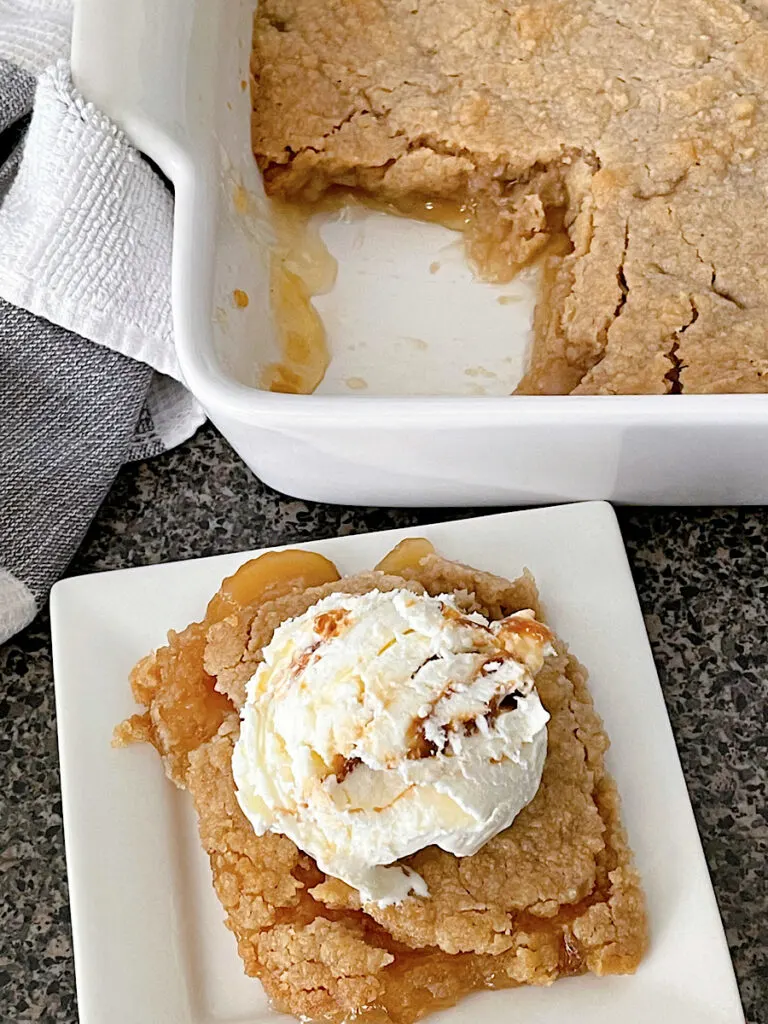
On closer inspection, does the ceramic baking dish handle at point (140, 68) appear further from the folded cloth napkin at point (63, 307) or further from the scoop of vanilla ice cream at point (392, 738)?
the scoop of vanilla ice cream at point (392, 738)

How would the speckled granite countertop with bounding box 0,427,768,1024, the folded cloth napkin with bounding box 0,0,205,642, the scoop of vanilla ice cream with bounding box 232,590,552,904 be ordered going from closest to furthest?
the scoop of vanilla ice cream with bounding box 232,590,552,904, the speckled granite countertop with bounding box 0,427,768,1024, the folded cloth napkin with bounding box 0,0,205,642

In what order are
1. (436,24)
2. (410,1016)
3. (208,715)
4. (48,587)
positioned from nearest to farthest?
(410,1016) < (208,715) < (48,587) < (436,24)

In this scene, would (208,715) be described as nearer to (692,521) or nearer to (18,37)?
(692,521)

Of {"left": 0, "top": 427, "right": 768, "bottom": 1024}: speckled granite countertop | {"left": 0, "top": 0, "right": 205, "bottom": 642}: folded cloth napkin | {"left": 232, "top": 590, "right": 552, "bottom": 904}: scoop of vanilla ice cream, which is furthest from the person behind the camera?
{"left": 0, "top": 0, "right": 205, "bottom": 642}: folded cloth napkin

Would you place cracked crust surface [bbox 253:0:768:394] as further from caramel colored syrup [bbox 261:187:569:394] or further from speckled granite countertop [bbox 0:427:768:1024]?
speckled granite countertop [bbox 0:427:768:1024]

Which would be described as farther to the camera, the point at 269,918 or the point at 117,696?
the point at 117,696

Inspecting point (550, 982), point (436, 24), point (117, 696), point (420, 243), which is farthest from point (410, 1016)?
point (436, 24)

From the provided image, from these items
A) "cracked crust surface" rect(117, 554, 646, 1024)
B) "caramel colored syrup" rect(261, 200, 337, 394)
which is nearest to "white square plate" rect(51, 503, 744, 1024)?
"cracked crust surface" rect(117, 554, 646, 1024)
